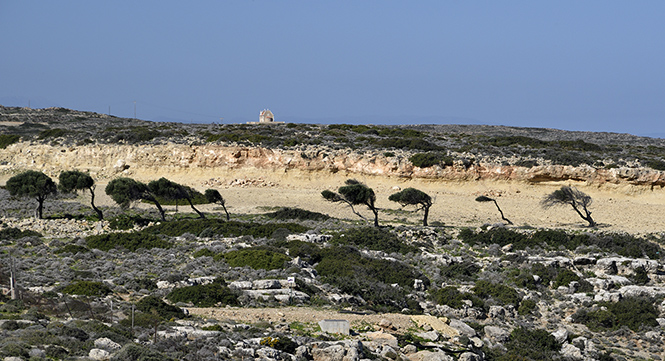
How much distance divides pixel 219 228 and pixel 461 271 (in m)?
10.8

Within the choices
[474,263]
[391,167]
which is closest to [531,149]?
[391,167]

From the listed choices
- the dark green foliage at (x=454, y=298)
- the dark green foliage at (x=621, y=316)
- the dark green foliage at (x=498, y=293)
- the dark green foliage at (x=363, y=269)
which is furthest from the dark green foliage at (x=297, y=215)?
the dark green foliage at (x=621, y=316)

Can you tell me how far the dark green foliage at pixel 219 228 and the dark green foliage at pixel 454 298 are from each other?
937 centimetres

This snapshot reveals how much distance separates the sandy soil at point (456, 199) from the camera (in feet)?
118

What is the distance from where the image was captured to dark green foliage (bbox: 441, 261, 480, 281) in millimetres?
23250

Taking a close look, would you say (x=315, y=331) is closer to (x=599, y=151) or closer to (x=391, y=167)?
(x=391, y=167)

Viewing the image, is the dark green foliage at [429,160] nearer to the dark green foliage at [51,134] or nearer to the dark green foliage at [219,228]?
the dark green foliage at [219,228]

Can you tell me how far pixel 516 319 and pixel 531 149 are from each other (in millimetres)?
33542

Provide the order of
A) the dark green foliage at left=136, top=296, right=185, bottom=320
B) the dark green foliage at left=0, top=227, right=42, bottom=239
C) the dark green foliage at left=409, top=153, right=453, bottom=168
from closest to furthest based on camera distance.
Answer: the dark green foliage at left=136, top=296, right=185, bottom=320 < the dark green foliage at left=0, top=227, right=42, bottom=239 < the dark green foliage at left=409, top=153, right=453, bottom=168

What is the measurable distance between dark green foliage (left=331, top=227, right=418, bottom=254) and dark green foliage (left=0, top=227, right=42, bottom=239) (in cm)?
1248

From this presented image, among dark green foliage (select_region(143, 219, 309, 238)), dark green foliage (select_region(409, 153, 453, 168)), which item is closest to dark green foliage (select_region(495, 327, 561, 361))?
dark green foliage (select_region(143, 219, 309, 238))

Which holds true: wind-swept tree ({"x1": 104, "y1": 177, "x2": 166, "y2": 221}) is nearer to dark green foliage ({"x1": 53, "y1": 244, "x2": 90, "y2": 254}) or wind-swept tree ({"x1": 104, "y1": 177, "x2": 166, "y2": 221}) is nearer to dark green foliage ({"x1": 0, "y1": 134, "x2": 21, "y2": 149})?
dark green foliage ({"x1": 53, "y1": 244, "x2": 90, "y2": 254})

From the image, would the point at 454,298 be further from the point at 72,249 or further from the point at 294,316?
the point at 72,249

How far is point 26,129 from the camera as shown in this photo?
68.1 m
